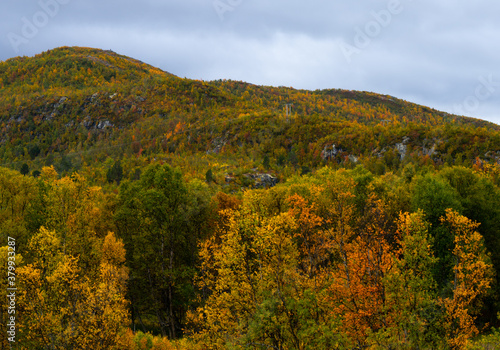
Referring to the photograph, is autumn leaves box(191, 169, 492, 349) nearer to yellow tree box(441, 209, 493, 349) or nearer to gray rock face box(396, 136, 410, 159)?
yellow tree box(441, 209, 493, 349)

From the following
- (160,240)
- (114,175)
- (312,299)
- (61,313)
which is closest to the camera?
(312,299)

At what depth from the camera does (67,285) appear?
25.9 metres

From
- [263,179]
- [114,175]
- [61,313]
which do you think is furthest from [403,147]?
[61,313]

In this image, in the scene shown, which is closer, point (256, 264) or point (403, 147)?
point (256, 264)

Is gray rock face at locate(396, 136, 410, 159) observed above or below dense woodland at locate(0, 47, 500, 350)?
above

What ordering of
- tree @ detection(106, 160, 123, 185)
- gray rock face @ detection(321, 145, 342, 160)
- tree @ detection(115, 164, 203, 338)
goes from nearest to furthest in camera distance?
tree @ detection(115, 164, 203, 338), tree @ detection(106, 160, 123, 185), gray rock face @ detection(321, 145, 342, 160)

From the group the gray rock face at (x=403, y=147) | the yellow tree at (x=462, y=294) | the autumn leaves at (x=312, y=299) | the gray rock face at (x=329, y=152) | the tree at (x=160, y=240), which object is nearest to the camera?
the autumn leaves at (x=312, y=299)

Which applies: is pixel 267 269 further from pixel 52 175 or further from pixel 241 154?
pixel 241 154

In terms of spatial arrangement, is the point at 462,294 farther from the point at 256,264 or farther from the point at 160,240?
the point at 160,240

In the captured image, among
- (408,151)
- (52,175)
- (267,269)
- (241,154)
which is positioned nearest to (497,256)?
(267,269)

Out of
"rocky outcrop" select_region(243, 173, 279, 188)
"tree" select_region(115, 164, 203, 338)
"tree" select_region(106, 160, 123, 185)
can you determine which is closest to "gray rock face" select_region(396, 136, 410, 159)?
"rocky outcrop" select_region(243, 173, 279, 188)

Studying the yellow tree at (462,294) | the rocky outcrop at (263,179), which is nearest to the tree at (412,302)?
the yellow tree at (462,294)

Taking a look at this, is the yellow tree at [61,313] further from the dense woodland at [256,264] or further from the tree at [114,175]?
the tree at [114,175]

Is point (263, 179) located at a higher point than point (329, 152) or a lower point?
lower
